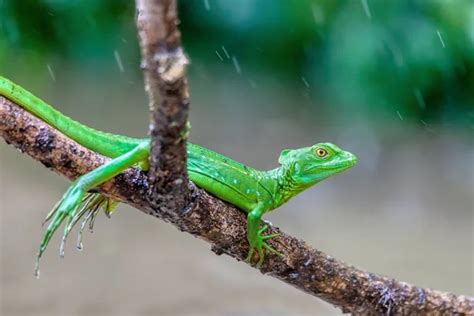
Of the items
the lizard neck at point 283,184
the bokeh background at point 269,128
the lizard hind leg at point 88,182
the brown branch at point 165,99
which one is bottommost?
the lizard hind leg at point 88,182

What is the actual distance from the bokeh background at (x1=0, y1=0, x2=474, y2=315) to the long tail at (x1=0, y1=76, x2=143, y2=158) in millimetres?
2674

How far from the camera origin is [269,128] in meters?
6.92

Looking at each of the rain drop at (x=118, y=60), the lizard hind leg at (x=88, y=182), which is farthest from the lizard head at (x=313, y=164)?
the rain drop at (x=118, y=60)

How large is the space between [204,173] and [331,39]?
4.35m

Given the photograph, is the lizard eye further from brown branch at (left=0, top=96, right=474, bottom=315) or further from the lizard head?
brown branch at (left=0, top=96, right=474, bottom=315)

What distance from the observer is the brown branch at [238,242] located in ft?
6.57

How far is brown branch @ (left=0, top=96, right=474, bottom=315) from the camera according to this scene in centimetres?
200

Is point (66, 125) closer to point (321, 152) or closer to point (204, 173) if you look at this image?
point (204, 173)

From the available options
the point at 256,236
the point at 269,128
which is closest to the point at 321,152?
the point at 256,236

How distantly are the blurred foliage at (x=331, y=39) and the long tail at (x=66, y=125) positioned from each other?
4291 millimetres

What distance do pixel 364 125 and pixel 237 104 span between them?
53.2 inches

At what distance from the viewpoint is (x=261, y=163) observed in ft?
20.4

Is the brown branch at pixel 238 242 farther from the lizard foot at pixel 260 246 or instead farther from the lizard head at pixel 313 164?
the lizard head at pixel 313 164

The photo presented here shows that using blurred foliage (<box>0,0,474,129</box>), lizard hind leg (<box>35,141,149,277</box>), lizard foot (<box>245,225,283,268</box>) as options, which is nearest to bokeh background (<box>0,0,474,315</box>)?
blurred foliage (<box>0,0,474,129</box>)
